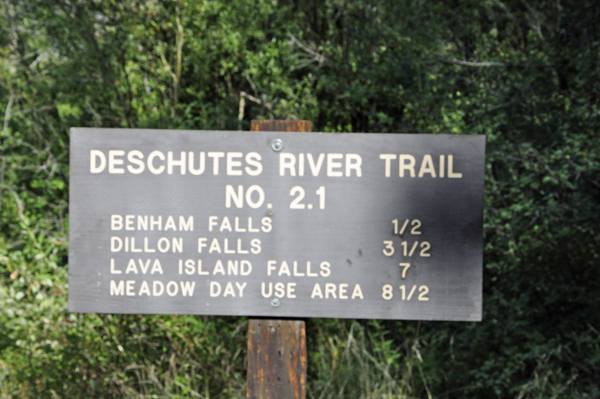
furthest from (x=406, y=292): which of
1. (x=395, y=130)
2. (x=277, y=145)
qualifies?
(x=395, y=130)

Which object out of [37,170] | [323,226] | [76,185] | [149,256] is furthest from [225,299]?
[37,170]

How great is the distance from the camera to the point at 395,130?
4.89 metres

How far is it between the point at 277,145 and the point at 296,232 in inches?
A: 11.3

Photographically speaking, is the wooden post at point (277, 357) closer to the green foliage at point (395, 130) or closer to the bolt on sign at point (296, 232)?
the bolt on sign at point (296, 232)

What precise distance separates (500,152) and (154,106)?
3354 millimetres

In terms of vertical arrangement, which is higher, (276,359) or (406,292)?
(406,292)

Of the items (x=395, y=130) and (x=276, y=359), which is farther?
(x=395, y=130)

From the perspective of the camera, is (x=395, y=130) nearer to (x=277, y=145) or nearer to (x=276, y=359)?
(x=277, y=145)

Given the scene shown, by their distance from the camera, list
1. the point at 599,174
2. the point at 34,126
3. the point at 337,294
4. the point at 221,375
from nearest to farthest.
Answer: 1. the point at 337,294
2. the point at 599,174
3. the point at 221,375
4. the point at 34,126

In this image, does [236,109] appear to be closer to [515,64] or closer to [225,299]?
[515,64]

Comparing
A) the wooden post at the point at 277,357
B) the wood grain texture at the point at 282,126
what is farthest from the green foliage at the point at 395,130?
the wood grain texture at the point at 282,126

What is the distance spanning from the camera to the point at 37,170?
17.9 ft

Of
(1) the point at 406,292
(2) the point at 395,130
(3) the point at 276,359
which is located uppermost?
(2) the point at 395,130

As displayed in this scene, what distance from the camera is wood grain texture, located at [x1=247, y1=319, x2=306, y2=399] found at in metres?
1.81
